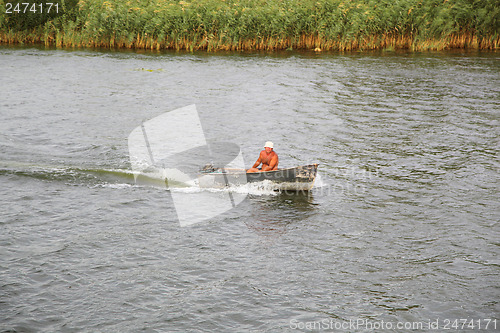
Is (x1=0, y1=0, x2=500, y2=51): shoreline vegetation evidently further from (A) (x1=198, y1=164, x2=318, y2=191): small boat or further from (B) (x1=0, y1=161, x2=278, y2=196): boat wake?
(A) (x1=198, y1=164, x2=318, y2=191): small boat

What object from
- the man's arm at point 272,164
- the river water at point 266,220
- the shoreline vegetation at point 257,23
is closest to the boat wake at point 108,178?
the river water at point 266,220

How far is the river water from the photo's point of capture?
465 inches

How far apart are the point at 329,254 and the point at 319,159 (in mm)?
7946

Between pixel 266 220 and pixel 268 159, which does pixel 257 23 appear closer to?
pixel 268 159

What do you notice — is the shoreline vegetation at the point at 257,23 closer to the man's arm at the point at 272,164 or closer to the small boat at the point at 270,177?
the man's arm at the point at 272,164

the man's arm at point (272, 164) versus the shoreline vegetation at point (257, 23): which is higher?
the shoreline vegetation at point (257, 23)

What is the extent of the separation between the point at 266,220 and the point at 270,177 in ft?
6.60

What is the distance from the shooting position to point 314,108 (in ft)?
96.9

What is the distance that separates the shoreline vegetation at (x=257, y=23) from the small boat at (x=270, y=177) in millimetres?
23342

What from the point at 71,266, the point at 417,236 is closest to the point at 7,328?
the point at 71,266

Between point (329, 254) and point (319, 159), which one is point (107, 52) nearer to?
point (319, 159)

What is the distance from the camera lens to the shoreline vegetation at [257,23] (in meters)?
39.2

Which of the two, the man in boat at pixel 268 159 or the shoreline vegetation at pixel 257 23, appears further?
the shoreline vegetation at pixel 257 23

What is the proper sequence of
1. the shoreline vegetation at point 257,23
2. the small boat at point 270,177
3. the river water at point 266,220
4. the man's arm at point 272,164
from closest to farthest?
the river water at point 266,220 → the small boat at point 270,177 → the man's arm at point 272,164 → the shoreline vegetation at point 257,23
